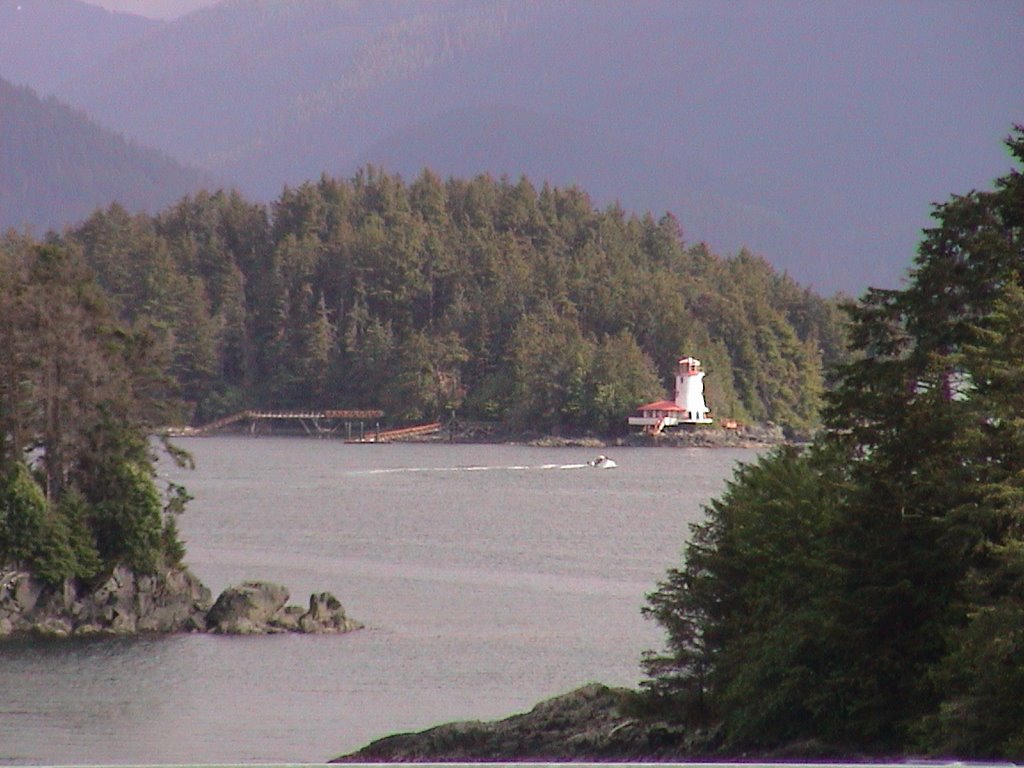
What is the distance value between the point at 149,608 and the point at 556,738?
16.5 meters

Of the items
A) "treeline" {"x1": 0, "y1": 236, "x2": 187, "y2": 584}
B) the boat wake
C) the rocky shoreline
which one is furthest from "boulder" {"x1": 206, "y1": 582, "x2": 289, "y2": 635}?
the boat wake

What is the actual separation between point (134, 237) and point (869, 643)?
5328 inches

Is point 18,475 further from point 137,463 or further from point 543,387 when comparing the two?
point 543,387

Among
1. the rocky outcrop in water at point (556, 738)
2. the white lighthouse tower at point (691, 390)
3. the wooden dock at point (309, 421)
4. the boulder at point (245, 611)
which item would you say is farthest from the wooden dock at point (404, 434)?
the rocky outcrop in water at point (556, 738)

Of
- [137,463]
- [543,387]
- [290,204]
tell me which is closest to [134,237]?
[290,204]

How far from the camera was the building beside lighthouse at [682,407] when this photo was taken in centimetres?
12210

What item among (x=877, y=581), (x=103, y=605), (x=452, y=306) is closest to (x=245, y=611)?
(x=103, y=605)

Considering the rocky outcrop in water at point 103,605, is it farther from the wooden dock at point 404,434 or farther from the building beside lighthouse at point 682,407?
the wooden dock at point 404,434

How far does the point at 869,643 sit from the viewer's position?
20.0 meters

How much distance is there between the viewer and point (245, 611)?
38406 millimetres

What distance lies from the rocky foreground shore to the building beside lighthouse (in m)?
83.3

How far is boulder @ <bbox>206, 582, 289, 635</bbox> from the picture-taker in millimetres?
38156

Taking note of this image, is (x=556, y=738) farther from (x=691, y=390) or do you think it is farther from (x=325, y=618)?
(x=691, y=390)

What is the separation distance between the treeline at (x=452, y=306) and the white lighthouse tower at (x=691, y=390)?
2010mm
